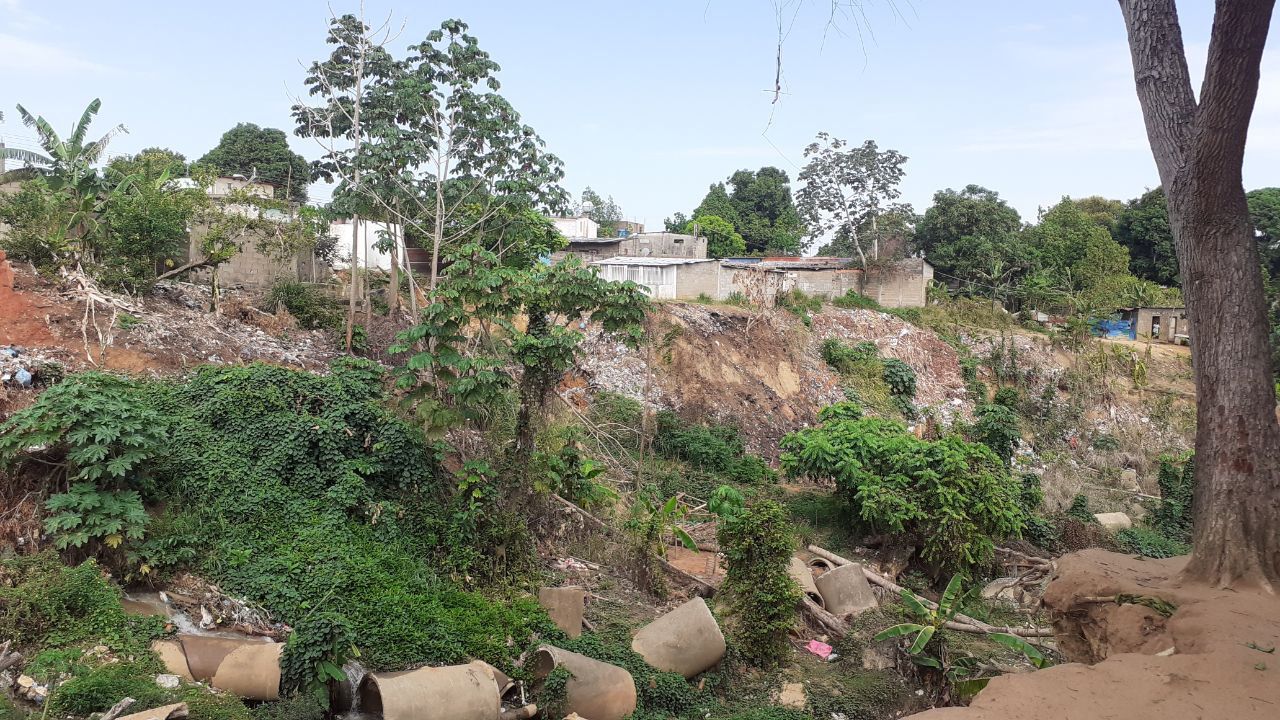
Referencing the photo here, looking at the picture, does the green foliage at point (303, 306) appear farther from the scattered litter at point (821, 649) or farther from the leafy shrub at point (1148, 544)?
the leafy shrub at point (1148, 544)

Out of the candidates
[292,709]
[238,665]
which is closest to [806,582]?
[292,709]

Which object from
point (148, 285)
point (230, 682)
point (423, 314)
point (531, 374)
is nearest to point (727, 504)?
point (531, 374)

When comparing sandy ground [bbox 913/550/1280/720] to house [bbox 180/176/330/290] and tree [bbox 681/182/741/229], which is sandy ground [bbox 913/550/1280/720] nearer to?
house [bbox 180/176/330/290]

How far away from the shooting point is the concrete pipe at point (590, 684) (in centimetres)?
590

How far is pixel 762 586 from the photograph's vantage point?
7055 millimetres

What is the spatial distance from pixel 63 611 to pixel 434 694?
2639 millimetres

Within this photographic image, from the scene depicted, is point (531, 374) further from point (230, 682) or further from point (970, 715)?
point (970, 715)

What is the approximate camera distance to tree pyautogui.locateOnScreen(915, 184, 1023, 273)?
28969mm

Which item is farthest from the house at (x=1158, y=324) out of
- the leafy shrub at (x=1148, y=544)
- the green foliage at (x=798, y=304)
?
the leafy shrub at (x=1148, y=544)

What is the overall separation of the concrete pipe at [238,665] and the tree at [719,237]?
1205 inches

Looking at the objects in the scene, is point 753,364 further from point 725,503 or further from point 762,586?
point 762,586

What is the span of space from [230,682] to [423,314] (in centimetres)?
381

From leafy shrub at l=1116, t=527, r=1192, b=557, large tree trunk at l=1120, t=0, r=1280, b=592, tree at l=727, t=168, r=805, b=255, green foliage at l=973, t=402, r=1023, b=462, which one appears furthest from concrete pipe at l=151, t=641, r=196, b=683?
tree at l=727, t=168, r=805, b=255

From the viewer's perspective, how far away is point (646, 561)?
8203mm
